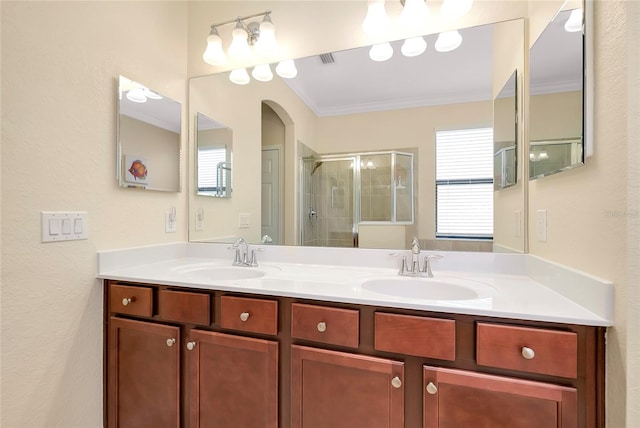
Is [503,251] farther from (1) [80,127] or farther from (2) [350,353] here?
(1) [80,127]

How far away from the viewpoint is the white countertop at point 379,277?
2.72 feet

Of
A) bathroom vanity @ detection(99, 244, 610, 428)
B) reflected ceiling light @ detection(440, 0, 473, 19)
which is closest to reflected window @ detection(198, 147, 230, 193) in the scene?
bathroom vanity @ detection(99, 244, 610, 428)

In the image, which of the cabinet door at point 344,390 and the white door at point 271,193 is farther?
the white door at point 271,193

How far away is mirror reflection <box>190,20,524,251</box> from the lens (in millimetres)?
1413

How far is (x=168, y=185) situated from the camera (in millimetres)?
1732

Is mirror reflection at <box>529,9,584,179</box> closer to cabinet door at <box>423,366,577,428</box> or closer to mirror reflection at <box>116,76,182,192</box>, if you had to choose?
cabinet door at <box>423,366,577,428</box>

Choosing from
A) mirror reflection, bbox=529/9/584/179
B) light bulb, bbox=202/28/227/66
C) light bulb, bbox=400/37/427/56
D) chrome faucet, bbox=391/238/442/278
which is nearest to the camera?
mirror reflection, bbox=529/9/584/179

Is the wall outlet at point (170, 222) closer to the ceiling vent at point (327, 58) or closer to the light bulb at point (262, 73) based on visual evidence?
the light bulb at point (262, 73)

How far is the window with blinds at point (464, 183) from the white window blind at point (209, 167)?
1285 millimetres

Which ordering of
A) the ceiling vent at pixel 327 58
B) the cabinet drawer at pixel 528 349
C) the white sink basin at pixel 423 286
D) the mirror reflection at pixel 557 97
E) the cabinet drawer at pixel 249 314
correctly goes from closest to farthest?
1. the cabinet drawer at pixel 528 349
2. the mirror reflection at pixel 557 97
3. the cabinet drawer at pixel 249 314
4. the white sink basin at pixel 423 286
5. the ceiling vent at pixel 327 58

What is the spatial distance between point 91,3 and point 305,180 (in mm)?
1242

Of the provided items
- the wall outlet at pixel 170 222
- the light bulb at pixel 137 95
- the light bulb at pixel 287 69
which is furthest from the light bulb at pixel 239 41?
the wall outlet at pixel 170 222

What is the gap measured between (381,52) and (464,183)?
0.78m

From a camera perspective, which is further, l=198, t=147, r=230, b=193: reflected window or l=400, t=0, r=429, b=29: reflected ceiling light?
l=198, t=147, r=230, b=193: reflected window
